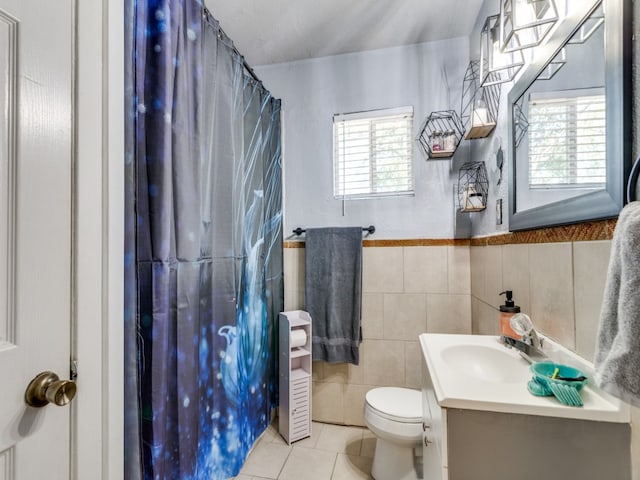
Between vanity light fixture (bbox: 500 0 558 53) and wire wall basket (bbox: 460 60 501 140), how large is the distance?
0.21 meters

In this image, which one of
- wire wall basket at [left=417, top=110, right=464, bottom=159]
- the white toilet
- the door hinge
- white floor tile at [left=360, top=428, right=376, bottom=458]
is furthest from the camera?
wire wall basket at [left=417, top=110, right=464, bottom=159]

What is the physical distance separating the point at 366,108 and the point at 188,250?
156 cm

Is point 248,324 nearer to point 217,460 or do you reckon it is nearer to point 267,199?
point 217,460

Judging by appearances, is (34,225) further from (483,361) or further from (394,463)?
(394,463)

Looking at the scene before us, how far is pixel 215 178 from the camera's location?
1361mm

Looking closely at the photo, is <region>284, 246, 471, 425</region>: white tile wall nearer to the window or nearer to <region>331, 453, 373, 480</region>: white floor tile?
<region>331, 453, 373, 480</region>: white floor tile

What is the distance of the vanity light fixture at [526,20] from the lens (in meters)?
0.93

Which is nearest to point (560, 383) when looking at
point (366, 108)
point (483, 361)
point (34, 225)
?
point (483, 361)

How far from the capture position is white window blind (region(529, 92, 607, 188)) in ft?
2.43

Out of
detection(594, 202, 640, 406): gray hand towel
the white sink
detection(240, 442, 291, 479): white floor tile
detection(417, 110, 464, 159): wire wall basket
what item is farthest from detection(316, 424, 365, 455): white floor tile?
detection(417, 110, 464, 159): wire wall basket

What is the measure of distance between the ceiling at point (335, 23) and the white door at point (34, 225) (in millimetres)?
1321

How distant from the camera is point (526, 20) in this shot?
3.45 feet

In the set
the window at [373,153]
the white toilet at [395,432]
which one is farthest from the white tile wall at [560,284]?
the window at [373,153]

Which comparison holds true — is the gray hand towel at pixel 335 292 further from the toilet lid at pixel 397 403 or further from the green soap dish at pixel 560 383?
the green soap dish at pixel 560 383
